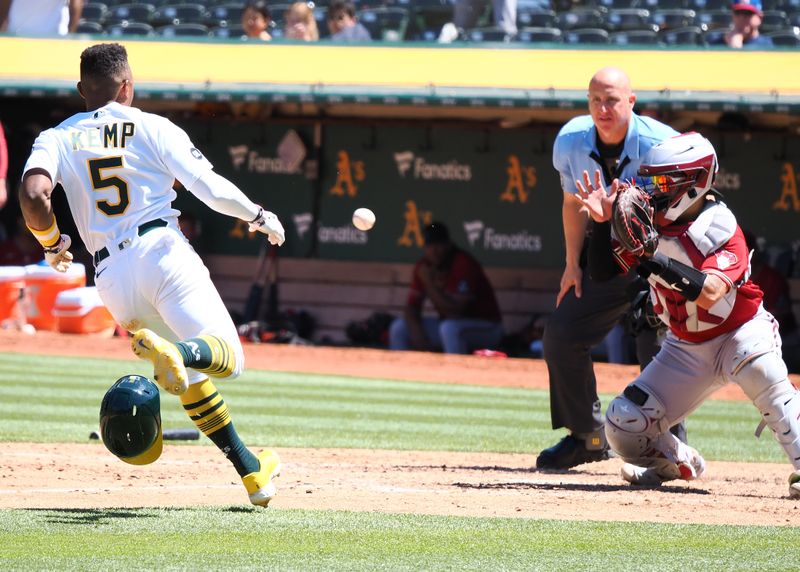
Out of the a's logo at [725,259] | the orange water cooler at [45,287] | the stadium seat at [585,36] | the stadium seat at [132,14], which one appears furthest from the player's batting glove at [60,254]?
the stadium seat at [132,14]

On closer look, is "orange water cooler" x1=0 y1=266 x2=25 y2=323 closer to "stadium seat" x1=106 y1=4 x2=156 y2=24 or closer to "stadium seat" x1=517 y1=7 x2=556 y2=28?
"stadium seat" x1=106 y1=4 x2=156 y2=24

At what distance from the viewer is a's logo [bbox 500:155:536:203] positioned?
51.9 feet

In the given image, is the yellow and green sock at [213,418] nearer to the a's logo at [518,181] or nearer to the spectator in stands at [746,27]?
the spectator in stands at [746,27]

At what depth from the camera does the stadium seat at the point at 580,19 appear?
16.1 m

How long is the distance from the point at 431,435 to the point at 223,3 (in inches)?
453

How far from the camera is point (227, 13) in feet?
58.9

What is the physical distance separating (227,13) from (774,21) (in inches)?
282

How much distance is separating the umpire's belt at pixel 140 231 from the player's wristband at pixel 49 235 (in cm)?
20

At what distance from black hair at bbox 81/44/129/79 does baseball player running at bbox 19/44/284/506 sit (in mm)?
34

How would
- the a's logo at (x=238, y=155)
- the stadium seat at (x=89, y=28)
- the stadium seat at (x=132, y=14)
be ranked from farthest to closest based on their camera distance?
the stadium seat at (x=132, y=14) < the stadium seat at (x=89, y=28) < the a's logo at (x=238, y=155)

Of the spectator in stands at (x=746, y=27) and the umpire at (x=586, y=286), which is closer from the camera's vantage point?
the umpire at (x=586, y=286)

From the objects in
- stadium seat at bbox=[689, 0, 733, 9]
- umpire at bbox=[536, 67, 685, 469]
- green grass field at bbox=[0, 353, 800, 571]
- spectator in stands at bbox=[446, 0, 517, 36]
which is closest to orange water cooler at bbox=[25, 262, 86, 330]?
spectator in stands at bbox=[446, 0, 517, 36]

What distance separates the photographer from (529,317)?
15453mm

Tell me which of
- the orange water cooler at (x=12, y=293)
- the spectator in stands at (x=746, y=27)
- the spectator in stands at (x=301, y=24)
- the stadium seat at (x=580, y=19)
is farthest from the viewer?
→ the stadium seat at (x=580, y=19)
